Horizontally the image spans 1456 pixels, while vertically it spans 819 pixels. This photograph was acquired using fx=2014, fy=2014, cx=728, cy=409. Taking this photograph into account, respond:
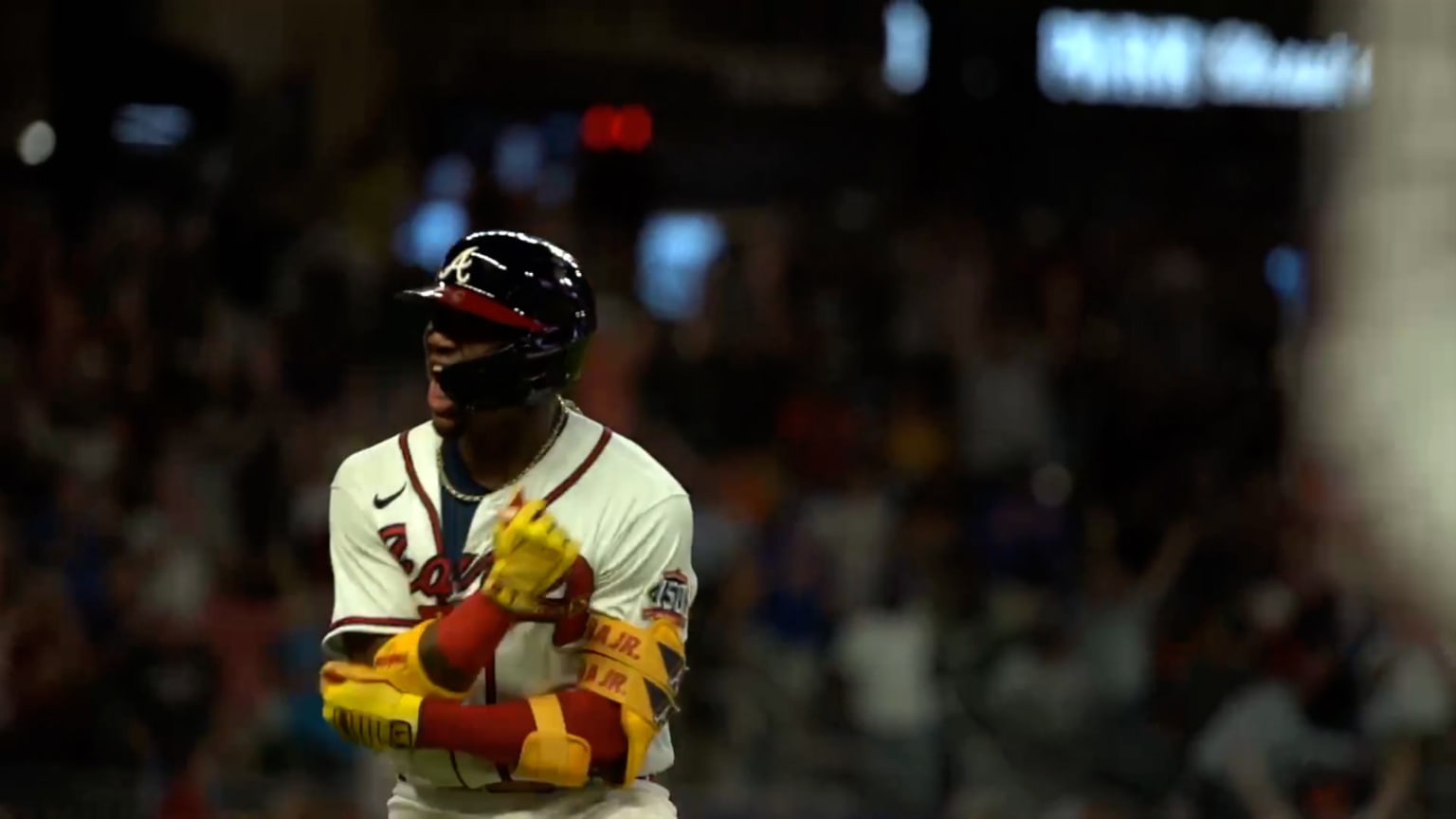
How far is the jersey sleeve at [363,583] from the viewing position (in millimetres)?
3551

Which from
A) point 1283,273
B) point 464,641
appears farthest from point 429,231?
point 464,641

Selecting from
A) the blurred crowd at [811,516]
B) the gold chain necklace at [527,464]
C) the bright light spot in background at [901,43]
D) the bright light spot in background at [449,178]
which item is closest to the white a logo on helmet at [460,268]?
the gold chain necklace at [527,464]

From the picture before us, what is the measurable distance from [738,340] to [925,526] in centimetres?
137

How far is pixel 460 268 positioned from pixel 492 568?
1.85 ft

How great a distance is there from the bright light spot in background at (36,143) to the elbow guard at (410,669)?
23.0ft

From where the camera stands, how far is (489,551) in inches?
138

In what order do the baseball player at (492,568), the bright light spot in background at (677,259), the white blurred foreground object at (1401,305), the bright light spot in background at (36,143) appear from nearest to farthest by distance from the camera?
the white blurred foreground object at (1401,305) < the baseball player at (492,568) < the bright light spot in background at (677,259) < the bright light spot in background at (36,143)

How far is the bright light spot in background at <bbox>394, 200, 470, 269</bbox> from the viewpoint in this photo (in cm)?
929

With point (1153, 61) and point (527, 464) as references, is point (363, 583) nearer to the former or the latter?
point (527, 464)

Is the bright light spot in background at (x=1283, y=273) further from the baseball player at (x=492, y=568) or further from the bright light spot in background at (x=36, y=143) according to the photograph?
the bright light spot in background at (x=36, y=143)

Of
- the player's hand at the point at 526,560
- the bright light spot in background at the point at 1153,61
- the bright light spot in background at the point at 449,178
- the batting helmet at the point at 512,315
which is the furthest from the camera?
the bright light spot in background at the point at 1153,61

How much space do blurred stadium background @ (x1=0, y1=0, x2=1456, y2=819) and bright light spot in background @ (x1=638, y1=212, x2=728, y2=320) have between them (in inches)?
1.2

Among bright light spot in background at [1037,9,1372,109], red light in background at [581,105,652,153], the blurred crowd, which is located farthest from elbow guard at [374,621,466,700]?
bright light spot in background at [1037,9,1372,109]

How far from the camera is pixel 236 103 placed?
10.0 meters
